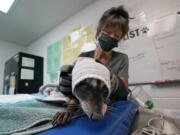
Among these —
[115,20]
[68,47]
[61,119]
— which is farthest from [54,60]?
[61,119]

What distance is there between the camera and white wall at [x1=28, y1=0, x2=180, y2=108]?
81 cm

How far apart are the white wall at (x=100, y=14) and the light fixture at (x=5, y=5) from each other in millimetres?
571

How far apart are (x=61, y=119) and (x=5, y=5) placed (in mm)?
1553

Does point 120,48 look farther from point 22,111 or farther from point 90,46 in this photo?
point 22,111

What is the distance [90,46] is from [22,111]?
105 centimetres

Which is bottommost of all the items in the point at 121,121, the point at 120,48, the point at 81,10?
the point at 121,121

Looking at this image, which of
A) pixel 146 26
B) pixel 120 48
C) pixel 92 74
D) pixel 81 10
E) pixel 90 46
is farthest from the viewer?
pixel 81 10

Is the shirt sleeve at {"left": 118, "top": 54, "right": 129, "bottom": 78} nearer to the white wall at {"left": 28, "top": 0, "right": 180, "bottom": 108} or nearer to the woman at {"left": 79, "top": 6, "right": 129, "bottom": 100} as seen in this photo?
the woman at {"left": 79, "top": 6, "right": 129, "bottom": 100}

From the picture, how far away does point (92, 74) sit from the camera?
0.80 ft

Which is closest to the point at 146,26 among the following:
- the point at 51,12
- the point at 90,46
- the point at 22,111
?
the point at 90,46

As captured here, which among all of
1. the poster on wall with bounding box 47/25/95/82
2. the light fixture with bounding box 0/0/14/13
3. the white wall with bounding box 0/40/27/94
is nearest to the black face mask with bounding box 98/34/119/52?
the poster on wall with bounding box 47/25/95/82

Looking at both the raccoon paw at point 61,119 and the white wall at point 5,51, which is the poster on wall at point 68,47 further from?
the raccoon paw at point 61,119

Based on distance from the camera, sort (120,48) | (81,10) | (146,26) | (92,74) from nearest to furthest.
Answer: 1. (92,74)
2. (146,26)
3. (120,48)
4. (81,10)

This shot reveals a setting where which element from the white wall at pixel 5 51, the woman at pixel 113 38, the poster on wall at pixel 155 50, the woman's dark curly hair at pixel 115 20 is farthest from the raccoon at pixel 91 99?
the white wall at pixel 5 51
